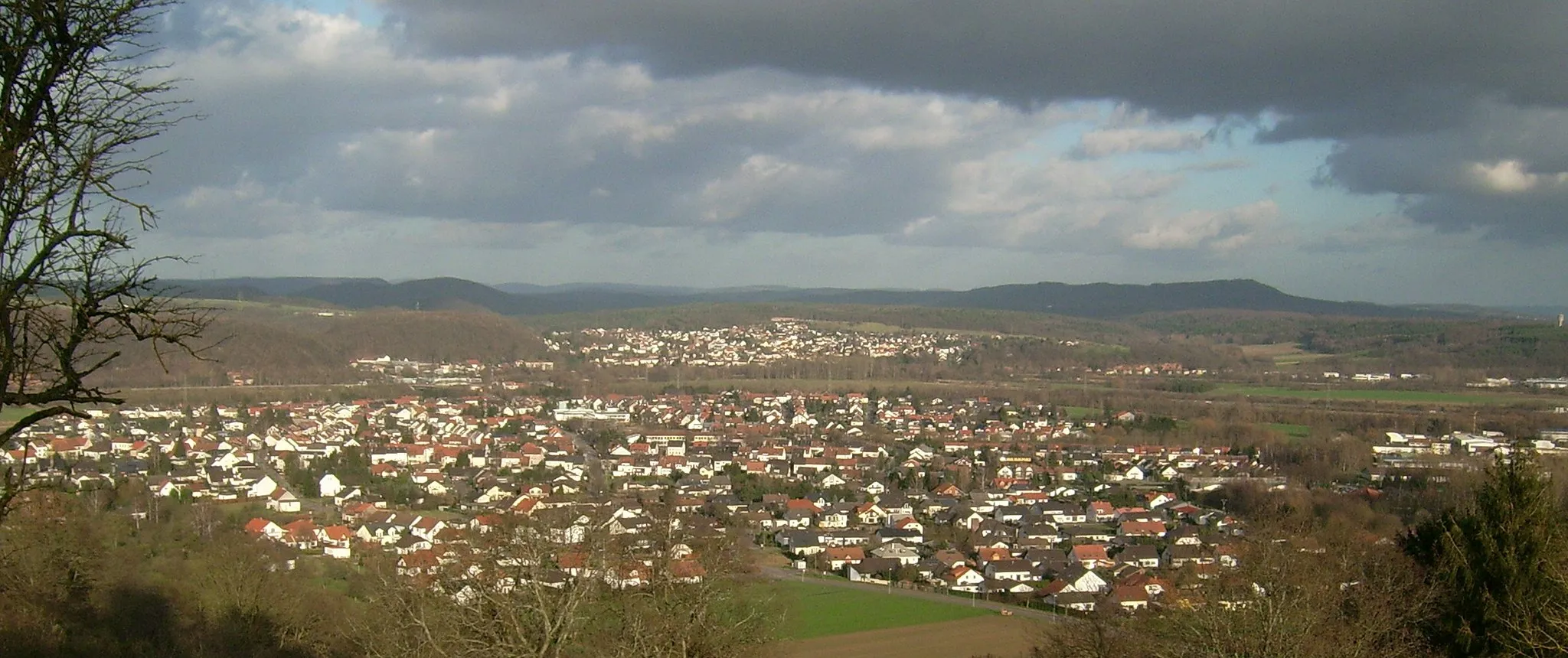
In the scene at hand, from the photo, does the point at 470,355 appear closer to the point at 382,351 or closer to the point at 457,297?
the point at 382,351

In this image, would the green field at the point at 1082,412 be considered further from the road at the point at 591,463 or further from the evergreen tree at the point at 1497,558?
the evergreen tree at the point at 1497,558

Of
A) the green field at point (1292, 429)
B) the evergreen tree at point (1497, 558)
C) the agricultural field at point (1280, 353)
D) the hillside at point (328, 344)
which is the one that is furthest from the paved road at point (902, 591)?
the agricultural field at point (1280, 353)

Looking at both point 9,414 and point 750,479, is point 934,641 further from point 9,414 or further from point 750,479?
point 750,479

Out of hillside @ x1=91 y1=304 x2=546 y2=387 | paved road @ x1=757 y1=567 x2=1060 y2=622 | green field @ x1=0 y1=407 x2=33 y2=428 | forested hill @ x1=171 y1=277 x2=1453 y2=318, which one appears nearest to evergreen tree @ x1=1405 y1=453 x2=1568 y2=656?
green field @ x1=0 y1=407 x2=33 y2=428

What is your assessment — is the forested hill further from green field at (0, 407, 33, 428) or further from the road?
green field at (0, 407, 33, 428)

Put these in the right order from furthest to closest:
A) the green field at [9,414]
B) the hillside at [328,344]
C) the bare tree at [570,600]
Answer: the hillside at [328,344], the bare tree at [570,600], the green field at [9,414]

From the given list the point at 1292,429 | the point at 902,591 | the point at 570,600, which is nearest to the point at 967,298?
the point at 1292,429
